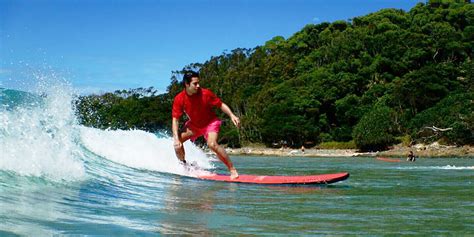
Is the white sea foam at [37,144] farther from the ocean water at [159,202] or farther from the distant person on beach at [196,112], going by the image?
the distant person on beach at [196,112]

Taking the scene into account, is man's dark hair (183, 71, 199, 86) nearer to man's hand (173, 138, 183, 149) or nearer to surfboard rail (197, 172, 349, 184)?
man's hand (173, 138, 183, 149)

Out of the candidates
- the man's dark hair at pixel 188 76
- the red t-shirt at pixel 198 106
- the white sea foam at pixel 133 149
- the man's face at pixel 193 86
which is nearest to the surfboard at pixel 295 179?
the red t-shirt at pixel 198 106

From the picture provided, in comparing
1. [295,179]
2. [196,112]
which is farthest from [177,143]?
[295,179]

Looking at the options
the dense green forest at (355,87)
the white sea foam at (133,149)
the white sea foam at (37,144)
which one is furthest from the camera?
the dense green forest at (355,87)

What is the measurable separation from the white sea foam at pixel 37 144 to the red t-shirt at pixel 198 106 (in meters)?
1.90

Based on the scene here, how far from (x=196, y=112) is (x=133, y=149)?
653 cm

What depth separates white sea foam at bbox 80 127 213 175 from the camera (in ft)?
46.0

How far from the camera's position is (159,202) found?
681 centimetres

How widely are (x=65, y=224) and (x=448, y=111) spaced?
2168 inches

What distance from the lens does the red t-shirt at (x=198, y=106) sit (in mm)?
9250

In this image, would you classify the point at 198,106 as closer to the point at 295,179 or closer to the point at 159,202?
the point at 295,179

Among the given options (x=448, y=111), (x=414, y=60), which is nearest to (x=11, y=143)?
(x=448, y=111)

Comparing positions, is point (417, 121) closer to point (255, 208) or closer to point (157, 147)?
point (157, 147)

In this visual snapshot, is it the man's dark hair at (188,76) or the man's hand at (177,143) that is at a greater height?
the man's dark hair at (188,76)
